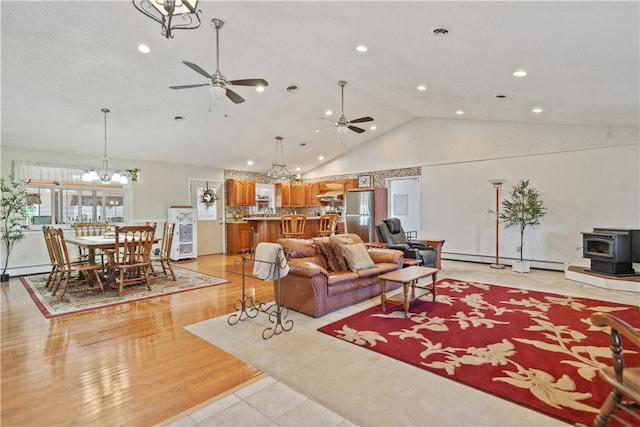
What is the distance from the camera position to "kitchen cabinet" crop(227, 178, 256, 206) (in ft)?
31.4

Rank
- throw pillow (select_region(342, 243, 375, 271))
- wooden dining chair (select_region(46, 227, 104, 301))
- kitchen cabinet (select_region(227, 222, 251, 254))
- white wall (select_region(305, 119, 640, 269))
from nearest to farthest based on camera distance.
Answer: throw pillow (select_region(342, 243, 375, 271)), wooden dining chair (select_region(46, 227, 104, 301)), white wall (select_region(305, 119, 640, 269)), kitchen cabinet (select_region(227, 222, 251, 254))

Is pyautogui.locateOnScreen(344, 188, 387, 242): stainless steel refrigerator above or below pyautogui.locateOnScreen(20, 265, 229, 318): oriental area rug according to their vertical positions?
above

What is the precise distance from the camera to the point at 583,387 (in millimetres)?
2318

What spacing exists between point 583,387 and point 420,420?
4.29 feet

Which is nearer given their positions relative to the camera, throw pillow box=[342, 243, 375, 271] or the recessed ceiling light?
the recessed ceiling light

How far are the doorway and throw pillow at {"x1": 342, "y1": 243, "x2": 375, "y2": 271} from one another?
5114mm

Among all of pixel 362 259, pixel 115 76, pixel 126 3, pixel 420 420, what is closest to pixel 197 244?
pixel 115 76

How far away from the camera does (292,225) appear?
27.7 feet

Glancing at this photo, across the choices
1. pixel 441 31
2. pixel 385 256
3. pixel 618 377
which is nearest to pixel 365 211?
pixel 385 256

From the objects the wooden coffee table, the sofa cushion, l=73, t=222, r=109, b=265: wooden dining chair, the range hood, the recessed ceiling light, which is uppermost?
the recessed ceiling light

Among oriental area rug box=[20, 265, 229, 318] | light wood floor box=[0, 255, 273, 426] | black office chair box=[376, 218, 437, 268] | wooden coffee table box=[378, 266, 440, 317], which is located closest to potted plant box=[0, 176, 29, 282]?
oriental area rug box=[20, 265, 229, 318]

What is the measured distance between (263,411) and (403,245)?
4.70 metres

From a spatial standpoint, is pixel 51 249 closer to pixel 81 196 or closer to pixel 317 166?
pixel 81 196

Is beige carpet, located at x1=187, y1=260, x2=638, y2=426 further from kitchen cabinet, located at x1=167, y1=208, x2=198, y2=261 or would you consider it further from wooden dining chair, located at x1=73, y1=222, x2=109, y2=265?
kitchen cabinet, located at x1=167, y1=208, x2=198, y2=261
